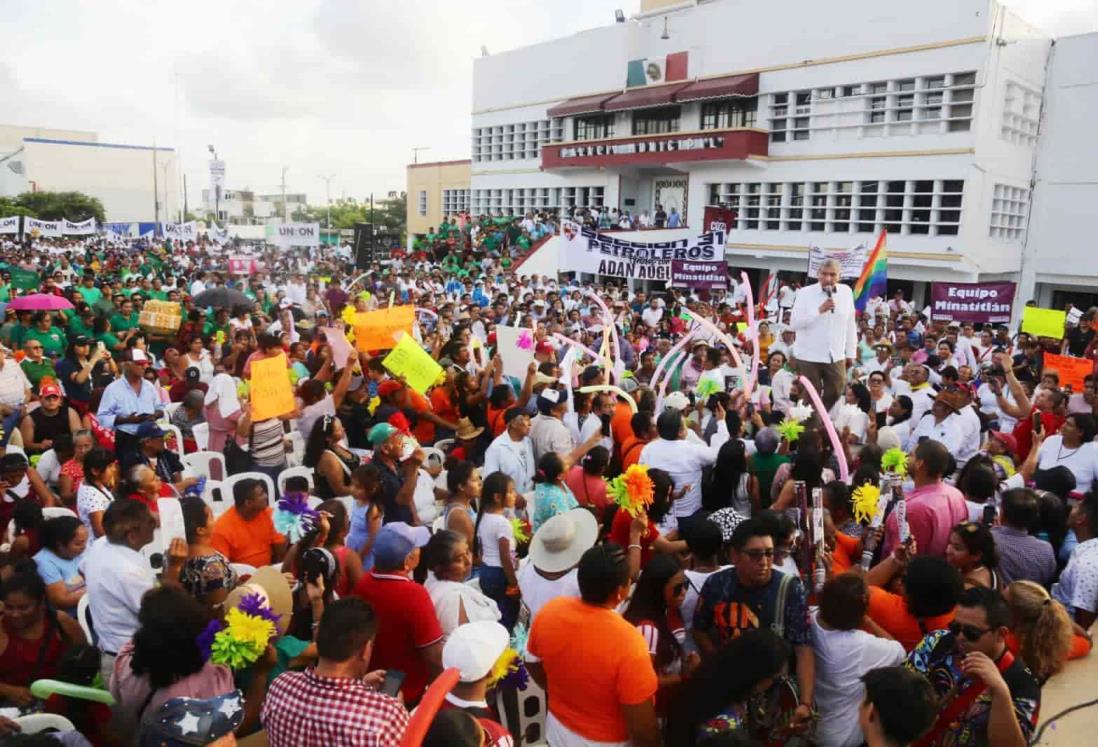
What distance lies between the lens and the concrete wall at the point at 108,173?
251 ft

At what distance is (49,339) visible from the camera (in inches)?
359

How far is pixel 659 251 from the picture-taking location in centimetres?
1441

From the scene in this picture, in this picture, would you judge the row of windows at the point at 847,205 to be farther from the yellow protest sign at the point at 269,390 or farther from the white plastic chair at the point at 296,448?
the yellow protest sign at the point at 269,390

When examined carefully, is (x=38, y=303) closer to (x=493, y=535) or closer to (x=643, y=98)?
(x=493, y=535)

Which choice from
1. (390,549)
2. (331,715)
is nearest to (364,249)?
(390,549)

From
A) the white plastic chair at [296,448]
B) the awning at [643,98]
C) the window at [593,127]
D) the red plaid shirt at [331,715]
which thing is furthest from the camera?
the window at [593,127]

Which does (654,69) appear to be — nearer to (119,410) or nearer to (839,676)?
(119,410)

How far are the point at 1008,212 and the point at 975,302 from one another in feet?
49.0

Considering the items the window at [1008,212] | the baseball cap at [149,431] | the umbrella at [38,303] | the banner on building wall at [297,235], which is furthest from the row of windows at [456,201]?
the baseball cap at [149,431]

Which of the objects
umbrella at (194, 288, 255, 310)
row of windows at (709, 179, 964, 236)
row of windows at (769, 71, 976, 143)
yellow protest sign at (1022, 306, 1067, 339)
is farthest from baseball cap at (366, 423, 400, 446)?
row of windows at (769, 71, 976, 143)

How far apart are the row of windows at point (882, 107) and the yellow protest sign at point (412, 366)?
21.3m

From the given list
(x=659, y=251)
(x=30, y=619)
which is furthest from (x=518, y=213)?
(x=30, y=619)

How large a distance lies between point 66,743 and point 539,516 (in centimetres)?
276

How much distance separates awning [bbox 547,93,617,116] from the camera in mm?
31266
